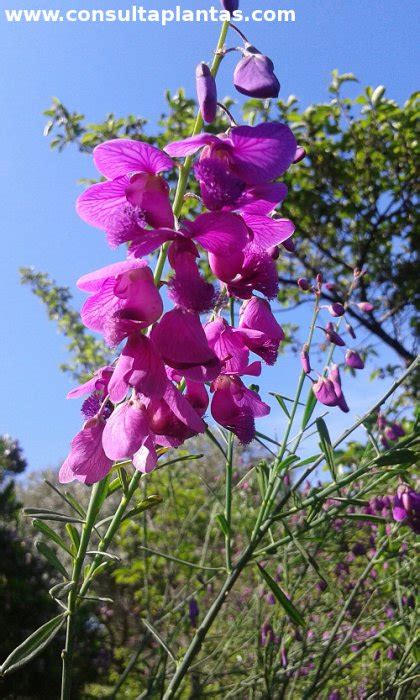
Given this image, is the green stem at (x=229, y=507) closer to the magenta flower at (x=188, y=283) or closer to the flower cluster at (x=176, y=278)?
the flower cluster at (x=176, y=278)

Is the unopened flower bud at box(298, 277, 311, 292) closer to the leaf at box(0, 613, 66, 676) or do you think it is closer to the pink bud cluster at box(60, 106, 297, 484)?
the pink bud cluster at box(60, 106, 297, 484)

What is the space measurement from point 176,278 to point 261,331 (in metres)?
0.15

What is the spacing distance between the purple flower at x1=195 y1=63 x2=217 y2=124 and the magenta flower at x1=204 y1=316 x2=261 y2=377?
26cm

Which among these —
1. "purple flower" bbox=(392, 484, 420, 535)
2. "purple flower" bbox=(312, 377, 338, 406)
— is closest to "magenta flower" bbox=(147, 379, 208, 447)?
"purple flower" bbox=(312, 377, 338, 406)

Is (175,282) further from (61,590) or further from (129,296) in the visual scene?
(61,590)

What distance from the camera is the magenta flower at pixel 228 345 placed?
0.80 metres

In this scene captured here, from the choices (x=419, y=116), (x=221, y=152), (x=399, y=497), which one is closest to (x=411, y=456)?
(x=399, y=497)

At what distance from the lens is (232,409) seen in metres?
0.81

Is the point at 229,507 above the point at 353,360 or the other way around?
the other way around

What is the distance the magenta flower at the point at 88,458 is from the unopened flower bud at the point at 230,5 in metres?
0.58

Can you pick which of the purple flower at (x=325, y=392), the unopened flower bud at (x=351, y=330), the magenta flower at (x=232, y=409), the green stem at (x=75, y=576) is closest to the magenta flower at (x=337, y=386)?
the purple flower at (x=325, y=392)

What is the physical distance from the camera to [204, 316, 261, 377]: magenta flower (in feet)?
2.62

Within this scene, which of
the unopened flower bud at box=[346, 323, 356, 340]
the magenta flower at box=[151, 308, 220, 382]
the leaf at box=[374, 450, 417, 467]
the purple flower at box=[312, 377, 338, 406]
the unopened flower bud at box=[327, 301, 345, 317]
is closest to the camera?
the magenta flower at box=[151, 308, 220, 382]

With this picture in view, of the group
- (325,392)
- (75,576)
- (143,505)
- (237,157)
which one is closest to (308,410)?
(325,392)
